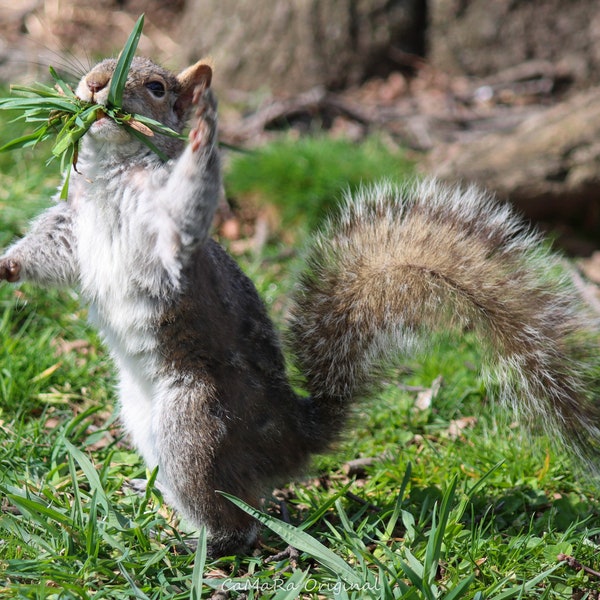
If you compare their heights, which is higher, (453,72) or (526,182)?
(453,72)

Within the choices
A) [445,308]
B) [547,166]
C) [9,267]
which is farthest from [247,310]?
[547,166]

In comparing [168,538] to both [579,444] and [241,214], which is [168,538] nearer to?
[579,444]

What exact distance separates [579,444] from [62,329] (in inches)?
73.4

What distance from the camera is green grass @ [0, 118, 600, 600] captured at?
179cm

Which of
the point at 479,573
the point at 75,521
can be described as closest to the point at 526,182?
the point at 479,573

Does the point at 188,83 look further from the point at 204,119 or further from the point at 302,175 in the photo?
the point at 302,175

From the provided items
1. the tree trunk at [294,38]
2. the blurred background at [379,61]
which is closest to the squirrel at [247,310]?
the blurred background at [379,61]

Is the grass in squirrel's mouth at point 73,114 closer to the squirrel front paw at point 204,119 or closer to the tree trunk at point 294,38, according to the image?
the squirrel front paw at point 204,119

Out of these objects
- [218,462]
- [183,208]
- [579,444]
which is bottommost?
[218,462]

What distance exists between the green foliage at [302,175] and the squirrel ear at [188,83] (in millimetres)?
1784

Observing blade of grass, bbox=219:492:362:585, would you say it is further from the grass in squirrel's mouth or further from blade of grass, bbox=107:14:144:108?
blade of grass, bbox=107:14:144:108

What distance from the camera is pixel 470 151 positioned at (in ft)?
13.7

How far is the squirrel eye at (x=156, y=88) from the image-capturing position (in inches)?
79.6

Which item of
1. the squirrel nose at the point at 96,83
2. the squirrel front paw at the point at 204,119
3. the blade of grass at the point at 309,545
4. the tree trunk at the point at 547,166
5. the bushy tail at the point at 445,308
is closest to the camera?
the squirrel front paw at the point at 204,119
